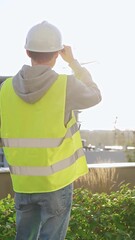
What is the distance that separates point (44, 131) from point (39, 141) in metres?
0.06

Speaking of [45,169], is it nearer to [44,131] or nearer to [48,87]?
[44,131]

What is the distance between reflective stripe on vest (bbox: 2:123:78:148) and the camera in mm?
3908

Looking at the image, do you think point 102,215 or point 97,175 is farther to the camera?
point 97,175

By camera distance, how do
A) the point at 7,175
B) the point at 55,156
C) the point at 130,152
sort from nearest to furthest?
the point at 55,156, the point at 7,175, the point at 130,152

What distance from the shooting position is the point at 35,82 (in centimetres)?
394

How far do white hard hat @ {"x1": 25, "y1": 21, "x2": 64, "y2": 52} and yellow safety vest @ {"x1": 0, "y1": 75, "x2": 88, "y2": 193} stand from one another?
7.4 inches

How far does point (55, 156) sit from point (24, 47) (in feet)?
2.11

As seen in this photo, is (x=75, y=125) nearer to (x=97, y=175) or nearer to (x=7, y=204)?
(x=7, y=204)

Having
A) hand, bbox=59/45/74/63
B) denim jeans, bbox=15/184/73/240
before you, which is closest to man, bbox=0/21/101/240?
denim jeans, bbox=15/184/73/240

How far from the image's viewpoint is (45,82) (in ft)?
12.9

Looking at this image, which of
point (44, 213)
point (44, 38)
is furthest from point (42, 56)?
point (44, 213)

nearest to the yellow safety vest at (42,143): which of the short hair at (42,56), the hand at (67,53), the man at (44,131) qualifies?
the man at (44,131)

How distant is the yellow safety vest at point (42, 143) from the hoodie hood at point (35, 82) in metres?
0.03

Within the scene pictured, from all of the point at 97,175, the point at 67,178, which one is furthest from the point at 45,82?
the point at 97,175
